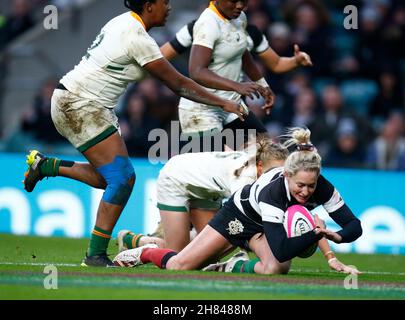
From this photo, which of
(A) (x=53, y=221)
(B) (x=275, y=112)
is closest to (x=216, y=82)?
(A) (x=53, y=221)

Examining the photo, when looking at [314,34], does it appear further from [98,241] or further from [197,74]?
[98,241]

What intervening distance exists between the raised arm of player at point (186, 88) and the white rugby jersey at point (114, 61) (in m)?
0.12

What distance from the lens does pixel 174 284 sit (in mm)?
6785

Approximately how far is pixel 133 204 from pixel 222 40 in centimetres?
414

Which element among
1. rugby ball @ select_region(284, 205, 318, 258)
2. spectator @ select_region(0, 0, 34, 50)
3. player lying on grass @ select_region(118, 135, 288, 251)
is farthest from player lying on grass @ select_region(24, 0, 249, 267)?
spectator @ select_region(0, 0, 34, 50)

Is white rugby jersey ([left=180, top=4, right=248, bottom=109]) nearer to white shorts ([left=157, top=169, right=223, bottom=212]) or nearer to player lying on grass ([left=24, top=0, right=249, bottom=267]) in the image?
player lying on grass ([left=24, top=0, right=249, bottom=267])

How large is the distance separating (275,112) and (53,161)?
6.78m

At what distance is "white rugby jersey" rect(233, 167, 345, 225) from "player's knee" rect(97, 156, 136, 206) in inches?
38.3

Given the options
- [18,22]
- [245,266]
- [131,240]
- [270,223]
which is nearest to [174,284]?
[270,223]

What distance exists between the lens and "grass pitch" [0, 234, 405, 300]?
628 cm
